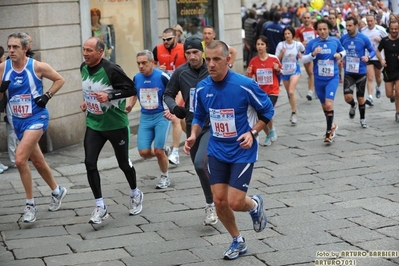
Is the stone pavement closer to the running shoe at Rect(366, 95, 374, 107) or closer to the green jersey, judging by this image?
the green jersey

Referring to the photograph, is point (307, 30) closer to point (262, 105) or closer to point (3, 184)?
point (3, 184)

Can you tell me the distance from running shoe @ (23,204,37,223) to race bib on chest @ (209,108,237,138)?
2.61m

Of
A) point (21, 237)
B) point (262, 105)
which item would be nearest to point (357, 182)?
point (262, 105)

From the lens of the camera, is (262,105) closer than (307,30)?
Yes

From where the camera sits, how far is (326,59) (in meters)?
13.1

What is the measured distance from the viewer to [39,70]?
8.62m

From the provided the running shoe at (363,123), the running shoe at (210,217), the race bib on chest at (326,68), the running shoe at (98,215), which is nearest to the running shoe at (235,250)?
the running shoe at (210,217)

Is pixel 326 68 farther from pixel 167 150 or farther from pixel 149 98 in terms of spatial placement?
pixel 149 98

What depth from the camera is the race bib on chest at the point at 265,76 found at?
12961mm

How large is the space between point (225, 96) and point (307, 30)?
13765mm

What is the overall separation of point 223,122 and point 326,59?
670 centimetres

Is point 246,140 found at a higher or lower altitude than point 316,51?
lower

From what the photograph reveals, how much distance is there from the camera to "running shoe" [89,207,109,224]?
820cm

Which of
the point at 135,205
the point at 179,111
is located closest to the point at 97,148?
the point at 135,205
